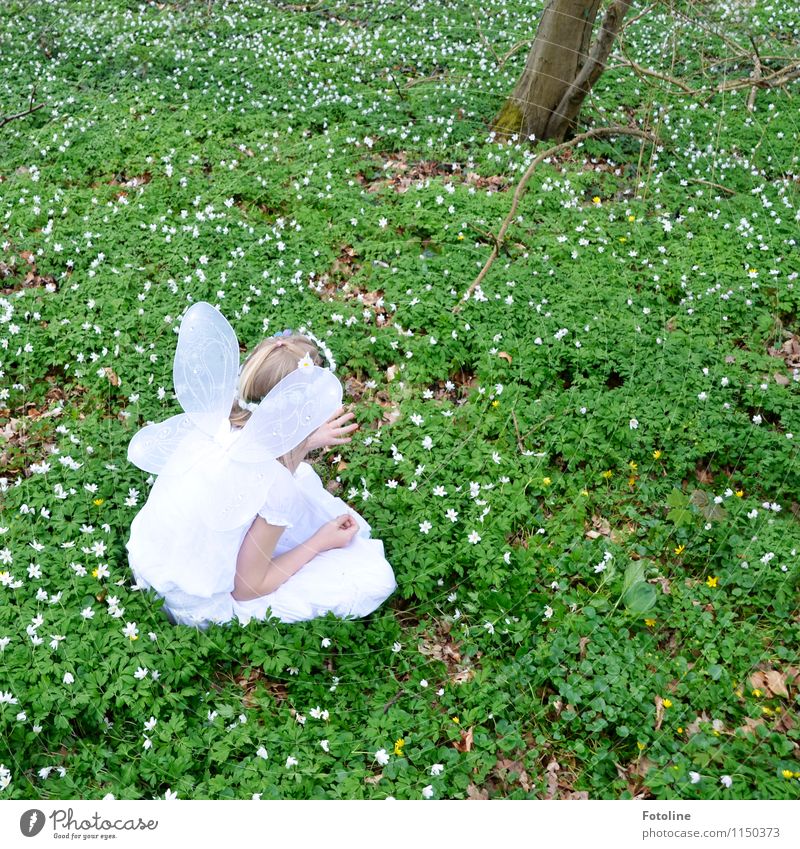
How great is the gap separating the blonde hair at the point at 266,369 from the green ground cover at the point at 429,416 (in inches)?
41.0

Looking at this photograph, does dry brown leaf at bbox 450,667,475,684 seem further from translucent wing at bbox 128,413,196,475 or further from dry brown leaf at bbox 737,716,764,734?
translucent wing at bbox 128,413,196,475

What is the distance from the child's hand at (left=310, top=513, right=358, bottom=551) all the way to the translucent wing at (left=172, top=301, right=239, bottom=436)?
789mm

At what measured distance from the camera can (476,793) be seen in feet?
11.2

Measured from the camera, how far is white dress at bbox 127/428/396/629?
11.8 feet

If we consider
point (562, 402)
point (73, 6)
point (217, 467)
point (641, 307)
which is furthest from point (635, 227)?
point (73, 6)

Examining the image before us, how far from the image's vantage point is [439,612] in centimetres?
417

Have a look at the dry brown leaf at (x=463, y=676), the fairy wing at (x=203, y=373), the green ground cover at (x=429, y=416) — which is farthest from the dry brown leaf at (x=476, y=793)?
the fairy wing at (x=203, y=373)

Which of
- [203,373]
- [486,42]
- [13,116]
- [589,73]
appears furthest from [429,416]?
[486,42]

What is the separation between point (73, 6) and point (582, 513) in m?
10.9

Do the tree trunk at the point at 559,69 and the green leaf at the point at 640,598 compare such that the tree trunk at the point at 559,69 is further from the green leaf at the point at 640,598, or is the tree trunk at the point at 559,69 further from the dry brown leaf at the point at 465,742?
the dry brown leaf at the point at 465,742

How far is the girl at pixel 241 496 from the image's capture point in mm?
3537

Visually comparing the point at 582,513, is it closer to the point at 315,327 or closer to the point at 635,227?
the point at 315,327

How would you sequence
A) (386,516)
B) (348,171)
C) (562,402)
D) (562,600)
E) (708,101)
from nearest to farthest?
1. (562,600)
2. (386,516)
3. (562,402)
4. (348,171)
5. (708,101)

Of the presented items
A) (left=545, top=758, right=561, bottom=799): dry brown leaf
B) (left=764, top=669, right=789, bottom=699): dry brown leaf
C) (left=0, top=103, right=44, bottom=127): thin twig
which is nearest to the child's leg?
(left=545, top=758, right=561, bottom=799): dry brown leaf
